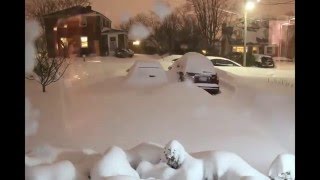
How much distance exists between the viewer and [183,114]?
2.10 m

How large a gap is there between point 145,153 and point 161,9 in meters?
0.76

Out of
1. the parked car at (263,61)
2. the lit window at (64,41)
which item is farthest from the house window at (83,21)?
the parked car at (263,61)

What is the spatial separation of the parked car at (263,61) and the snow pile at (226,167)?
511 mm

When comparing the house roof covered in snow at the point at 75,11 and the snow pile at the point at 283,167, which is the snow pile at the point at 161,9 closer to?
the house roof covered in snow at the point at 75,11

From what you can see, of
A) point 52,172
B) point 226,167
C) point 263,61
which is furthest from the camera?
point 263,61

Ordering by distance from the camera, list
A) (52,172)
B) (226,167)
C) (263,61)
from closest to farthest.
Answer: (52,172) → (226,167) → (263,61)

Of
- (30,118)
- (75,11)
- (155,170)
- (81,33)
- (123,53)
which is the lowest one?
(155,170)

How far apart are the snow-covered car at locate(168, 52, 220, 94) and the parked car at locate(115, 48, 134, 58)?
0.77ft

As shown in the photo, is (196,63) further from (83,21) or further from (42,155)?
(42,155)

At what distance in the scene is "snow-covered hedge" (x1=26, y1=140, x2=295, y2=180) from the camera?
1921 millimetres

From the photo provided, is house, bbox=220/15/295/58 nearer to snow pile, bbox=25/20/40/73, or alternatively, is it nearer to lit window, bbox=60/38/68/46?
lit window, bbox=60/38/68/46

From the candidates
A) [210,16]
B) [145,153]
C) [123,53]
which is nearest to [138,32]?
[123,53]
